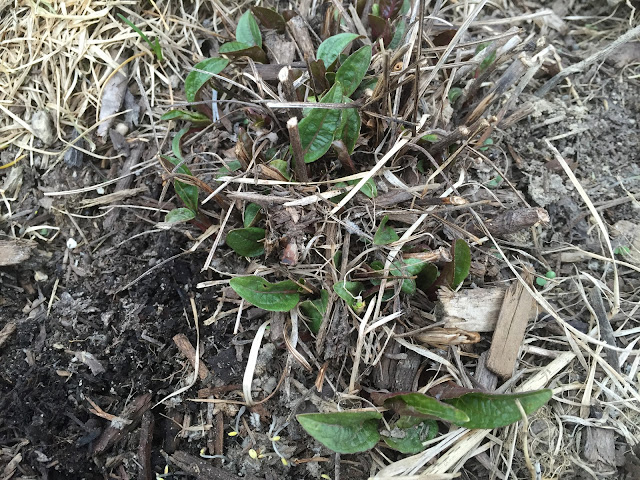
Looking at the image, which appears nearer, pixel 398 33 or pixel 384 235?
pixel 384 235

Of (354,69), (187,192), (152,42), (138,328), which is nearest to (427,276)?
(354,69)

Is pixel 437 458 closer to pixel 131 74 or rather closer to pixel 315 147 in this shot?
pixel 315 147

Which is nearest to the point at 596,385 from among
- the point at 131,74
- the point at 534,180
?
the point at 534,180

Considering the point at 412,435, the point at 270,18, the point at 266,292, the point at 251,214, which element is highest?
the point at 270,18

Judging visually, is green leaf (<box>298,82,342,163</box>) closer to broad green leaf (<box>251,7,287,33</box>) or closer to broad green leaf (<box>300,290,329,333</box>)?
broad green leaf (<box>300,290,329,333</box>)

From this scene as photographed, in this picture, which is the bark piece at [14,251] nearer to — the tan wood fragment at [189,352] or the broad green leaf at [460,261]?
the tan wood fragment at [189,352]

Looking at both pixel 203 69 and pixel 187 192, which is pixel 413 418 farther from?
pixel 203 69

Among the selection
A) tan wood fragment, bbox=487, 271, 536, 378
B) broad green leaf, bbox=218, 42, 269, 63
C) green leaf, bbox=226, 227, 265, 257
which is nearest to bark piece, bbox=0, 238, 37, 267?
green leaf, bbox=226, 227, 265, 257

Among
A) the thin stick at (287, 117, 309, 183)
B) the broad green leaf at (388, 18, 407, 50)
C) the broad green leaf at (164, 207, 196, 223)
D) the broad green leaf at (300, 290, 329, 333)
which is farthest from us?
the broad green leaf at (388, 18, 407, 50)
